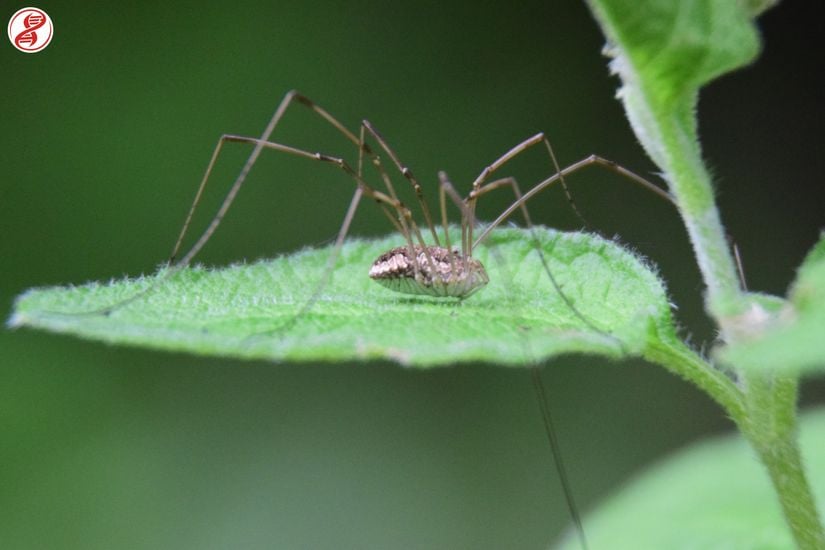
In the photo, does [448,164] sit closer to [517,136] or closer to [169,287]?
[517,136]

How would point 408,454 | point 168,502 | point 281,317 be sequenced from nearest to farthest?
point 281,317, point 168,502, point 408,454

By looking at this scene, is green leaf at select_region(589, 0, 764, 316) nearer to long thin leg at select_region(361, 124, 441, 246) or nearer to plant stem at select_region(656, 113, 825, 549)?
plant stem at select_region(656, 113, 825, 549)

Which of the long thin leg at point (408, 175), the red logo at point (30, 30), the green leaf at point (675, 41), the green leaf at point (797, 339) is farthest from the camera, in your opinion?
the red logo at point (30, 30)

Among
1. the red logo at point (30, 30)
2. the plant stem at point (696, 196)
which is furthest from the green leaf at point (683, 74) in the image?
the red logo at point (30, 30)

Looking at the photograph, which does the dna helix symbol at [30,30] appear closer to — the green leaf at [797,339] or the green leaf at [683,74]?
the green leaf at [683,74]

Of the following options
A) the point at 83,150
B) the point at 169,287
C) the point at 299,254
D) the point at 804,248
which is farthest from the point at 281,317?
the point at 804,248

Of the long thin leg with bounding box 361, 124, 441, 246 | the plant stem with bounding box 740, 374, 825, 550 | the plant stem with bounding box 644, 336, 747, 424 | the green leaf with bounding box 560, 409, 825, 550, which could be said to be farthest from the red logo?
the plant stem with bounding box 740, 374, 825, 550

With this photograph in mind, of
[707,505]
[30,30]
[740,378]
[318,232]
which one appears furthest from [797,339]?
[30,30]
